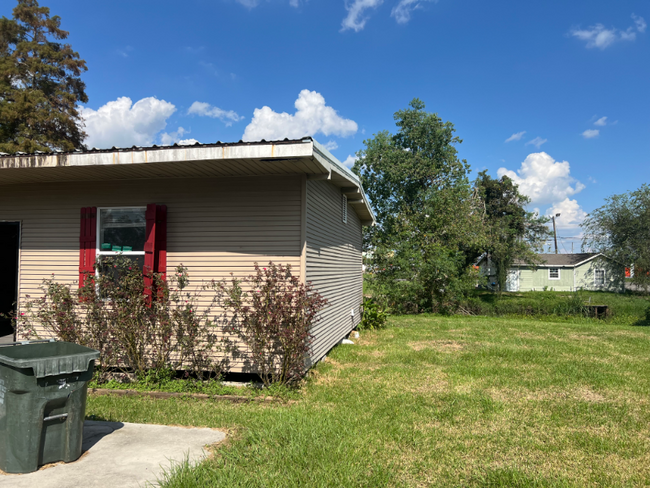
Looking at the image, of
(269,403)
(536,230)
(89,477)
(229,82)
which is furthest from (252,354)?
(536,230)

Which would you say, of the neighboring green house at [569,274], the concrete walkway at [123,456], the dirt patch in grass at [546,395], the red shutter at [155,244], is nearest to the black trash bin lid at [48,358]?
the concrete walkway at [123,456]

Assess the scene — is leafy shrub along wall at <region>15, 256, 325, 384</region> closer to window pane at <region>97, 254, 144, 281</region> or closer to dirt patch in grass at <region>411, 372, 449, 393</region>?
window pane at <region>97, 254, 144, 281</region>

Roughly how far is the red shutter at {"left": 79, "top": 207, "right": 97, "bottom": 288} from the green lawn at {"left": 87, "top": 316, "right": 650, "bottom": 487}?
1.85 metres

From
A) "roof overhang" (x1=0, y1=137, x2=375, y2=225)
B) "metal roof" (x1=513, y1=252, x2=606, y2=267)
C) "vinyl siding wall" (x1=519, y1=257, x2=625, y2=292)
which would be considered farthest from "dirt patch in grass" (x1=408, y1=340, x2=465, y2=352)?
"metal roof" (x1=513, y1=252, x2=606, y2=267)

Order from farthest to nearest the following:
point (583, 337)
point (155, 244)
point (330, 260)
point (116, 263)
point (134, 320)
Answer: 1. point (583, 337)
2. point (330, 260)
3. point (116, 263)
4. point (155, 244)
5. point (134, 320)

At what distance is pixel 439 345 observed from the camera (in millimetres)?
8336

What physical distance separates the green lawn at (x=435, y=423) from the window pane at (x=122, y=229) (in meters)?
1.99

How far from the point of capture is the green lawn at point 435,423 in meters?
2.96

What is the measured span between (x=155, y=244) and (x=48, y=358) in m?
2.67

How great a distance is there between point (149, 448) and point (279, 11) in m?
12.5

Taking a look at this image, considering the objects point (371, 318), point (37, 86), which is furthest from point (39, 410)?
point (37, 86)

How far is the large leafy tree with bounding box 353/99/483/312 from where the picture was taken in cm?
1590

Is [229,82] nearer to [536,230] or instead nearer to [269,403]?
[269,403]

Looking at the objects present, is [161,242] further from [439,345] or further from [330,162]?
[439,345]
